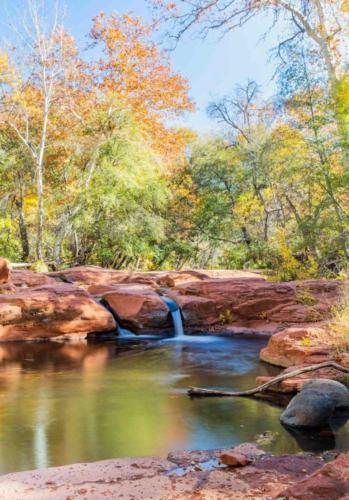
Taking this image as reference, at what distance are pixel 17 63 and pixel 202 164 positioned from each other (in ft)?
28.5

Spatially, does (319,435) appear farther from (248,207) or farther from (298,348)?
(248,207)

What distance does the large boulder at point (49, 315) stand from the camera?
11.5 m

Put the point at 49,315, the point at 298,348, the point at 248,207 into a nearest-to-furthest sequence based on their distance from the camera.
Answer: the point at 298,348
the point at 49,315
the point at 248,207

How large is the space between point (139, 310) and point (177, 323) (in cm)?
101

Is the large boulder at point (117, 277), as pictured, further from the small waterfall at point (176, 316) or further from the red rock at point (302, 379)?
the red rock at point (302, 379)

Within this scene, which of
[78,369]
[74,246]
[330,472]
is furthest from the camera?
[74,246]

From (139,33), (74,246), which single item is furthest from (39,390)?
(139,33)

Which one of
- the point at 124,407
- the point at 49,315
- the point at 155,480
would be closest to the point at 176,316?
the point at 49,315

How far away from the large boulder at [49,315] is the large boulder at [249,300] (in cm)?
224

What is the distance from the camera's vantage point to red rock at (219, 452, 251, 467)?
13.5ft

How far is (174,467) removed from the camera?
4.23 metres

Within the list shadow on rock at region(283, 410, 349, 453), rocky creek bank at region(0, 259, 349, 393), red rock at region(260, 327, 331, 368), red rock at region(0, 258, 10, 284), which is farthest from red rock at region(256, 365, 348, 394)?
red rock at region(0, 258, 10, 284)

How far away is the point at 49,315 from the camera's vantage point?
460 inches

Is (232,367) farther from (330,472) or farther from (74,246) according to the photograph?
(74,246)
